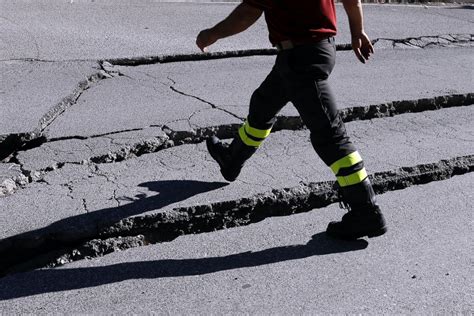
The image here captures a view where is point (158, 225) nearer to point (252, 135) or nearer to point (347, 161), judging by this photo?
point (252, 135)

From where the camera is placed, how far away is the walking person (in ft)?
13.7

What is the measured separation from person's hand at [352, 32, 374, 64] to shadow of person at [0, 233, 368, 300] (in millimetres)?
1082

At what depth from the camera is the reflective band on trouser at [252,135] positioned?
15.9 feet

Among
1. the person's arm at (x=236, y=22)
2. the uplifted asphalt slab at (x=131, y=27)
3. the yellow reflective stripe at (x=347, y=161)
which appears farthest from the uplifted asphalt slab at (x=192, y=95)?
the yellow reflective stripe at (x=347, y=161)

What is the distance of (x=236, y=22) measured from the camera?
4.27 m

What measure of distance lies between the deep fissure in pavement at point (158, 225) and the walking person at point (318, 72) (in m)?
0.53

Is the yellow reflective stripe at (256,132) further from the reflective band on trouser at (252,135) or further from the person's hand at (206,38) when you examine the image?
the person's hand at (206,38)

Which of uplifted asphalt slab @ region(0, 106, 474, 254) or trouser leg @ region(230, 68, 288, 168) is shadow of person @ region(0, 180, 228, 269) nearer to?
uplifted asphalt slab @ region(0, 106, 474, 254)

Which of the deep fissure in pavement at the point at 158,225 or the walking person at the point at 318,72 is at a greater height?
the walking person at the point at 318,72

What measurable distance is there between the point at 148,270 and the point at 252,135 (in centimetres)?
122

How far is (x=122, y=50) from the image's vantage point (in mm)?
8031

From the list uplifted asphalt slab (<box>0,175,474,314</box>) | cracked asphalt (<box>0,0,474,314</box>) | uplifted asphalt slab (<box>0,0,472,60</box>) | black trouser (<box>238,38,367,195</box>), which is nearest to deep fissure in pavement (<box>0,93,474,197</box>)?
cracked asphalt (<box>0,0,474,314</box>)

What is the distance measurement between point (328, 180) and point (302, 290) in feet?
4.42

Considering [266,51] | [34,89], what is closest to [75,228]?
[34,89]
